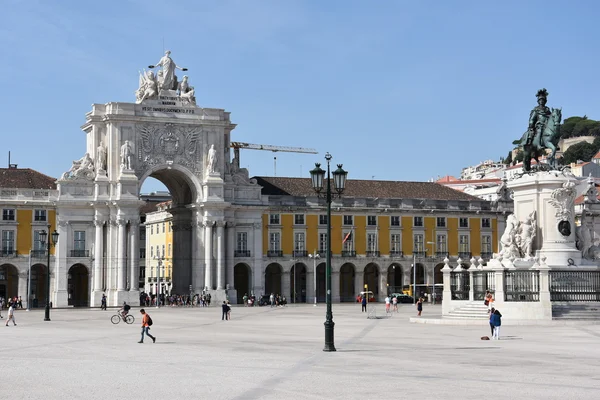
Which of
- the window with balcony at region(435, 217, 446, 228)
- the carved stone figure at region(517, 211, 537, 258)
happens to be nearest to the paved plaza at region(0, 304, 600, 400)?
the carved stone figure at region(517, 211, 537, 258)

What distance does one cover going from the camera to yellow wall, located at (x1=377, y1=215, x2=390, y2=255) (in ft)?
338

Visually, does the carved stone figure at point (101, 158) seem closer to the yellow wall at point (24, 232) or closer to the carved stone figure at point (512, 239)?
the yellow wall at point (24, 232)

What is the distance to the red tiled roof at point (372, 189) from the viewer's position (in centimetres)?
10319

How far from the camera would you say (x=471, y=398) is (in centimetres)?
2014

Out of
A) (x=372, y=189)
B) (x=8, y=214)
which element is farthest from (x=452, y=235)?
(x=8, y=214)

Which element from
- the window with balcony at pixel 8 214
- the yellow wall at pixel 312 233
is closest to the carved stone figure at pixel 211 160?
the yellow wall at pixel 312 233

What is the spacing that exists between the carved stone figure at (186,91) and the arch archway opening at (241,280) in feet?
51.9

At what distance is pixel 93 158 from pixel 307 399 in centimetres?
7296

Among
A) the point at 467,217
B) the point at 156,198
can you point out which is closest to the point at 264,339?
the point at 467,217

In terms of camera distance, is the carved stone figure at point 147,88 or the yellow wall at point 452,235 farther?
the yellow wall at point 452,235

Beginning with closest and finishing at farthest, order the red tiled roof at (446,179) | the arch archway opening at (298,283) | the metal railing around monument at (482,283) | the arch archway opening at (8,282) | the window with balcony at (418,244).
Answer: the metal railing around monument at (482,283), the arch archway opening at (8,282), the arch archway opening at (298,283), the window with balcony at (418,244), the red tiled roof at (446,179)

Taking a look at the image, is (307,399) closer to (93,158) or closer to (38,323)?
(38,323)

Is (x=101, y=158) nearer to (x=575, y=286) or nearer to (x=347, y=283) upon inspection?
(x=347, y=283)

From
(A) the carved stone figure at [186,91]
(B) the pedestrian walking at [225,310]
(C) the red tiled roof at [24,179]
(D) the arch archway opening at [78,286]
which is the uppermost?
(A) the carved stone figure at [186,91]
